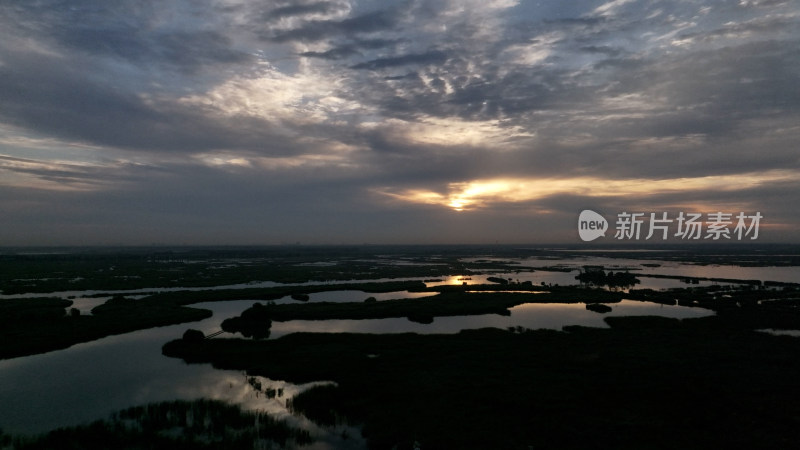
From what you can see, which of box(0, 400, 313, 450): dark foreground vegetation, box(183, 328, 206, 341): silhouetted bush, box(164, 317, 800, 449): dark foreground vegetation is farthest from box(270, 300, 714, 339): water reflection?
box(0, 400, 313, 450): dark foreground vegetation

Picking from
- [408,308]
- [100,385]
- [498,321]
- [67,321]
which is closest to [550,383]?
[498,321]

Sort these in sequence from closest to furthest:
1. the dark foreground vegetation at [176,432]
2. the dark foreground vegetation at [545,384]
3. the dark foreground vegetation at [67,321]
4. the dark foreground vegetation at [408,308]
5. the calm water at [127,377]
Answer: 1. the dark foreground vegetation at [176,432]
2. the dark foreground vegetation at [545,384]
3. the calm water at [127,377]
4. the dark foreground vegetation at [67,321]
5. the dark foreground vegetation at [408,308]

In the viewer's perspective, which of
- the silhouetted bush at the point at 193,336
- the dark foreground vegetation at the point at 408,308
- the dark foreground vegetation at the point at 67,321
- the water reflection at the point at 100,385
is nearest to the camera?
the water reflection at the point at 100,385

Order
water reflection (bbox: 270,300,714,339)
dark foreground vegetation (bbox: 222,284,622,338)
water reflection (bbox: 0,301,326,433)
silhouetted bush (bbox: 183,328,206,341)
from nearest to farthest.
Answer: water reflection (bbox: 0,301,326,433)
silhouetted bush (bbox: 183,328,206,341)
water reflection (bbox: 270,300,714,339)
dark foreground vegetation (bbox: 222,284,622,338)

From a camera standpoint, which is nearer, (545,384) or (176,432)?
(176,432)

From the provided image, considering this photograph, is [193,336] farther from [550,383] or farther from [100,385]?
[550,383]

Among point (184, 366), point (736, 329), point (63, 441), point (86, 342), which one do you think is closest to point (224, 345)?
point (184, 366)

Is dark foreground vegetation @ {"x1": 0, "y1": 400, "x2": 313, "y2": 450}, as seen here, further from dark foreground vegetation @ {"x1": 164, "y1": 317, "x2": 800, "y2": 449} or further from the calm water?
dark foreground vegetation @ {"x1": 164, "y1": 317, "x2": 800, "y2": 449}

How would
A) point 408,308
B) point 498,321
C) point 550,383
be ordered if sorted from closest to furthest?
point 550,383
point 498,321
point 408,308

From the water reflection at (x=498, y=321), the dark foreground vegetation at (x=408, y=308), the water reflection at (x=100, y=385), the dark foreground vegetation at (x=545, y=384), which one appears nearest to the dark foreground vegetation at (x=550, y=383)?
the dark foreground vegetation at (x=545, y=384)

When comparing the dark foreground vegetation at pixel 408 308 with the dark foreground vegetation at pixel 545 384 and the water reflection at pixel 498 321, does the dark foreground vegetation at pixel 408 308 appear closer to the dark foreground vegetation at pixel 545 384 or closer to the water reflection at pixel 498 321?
the water reflection at pixel 498 321
